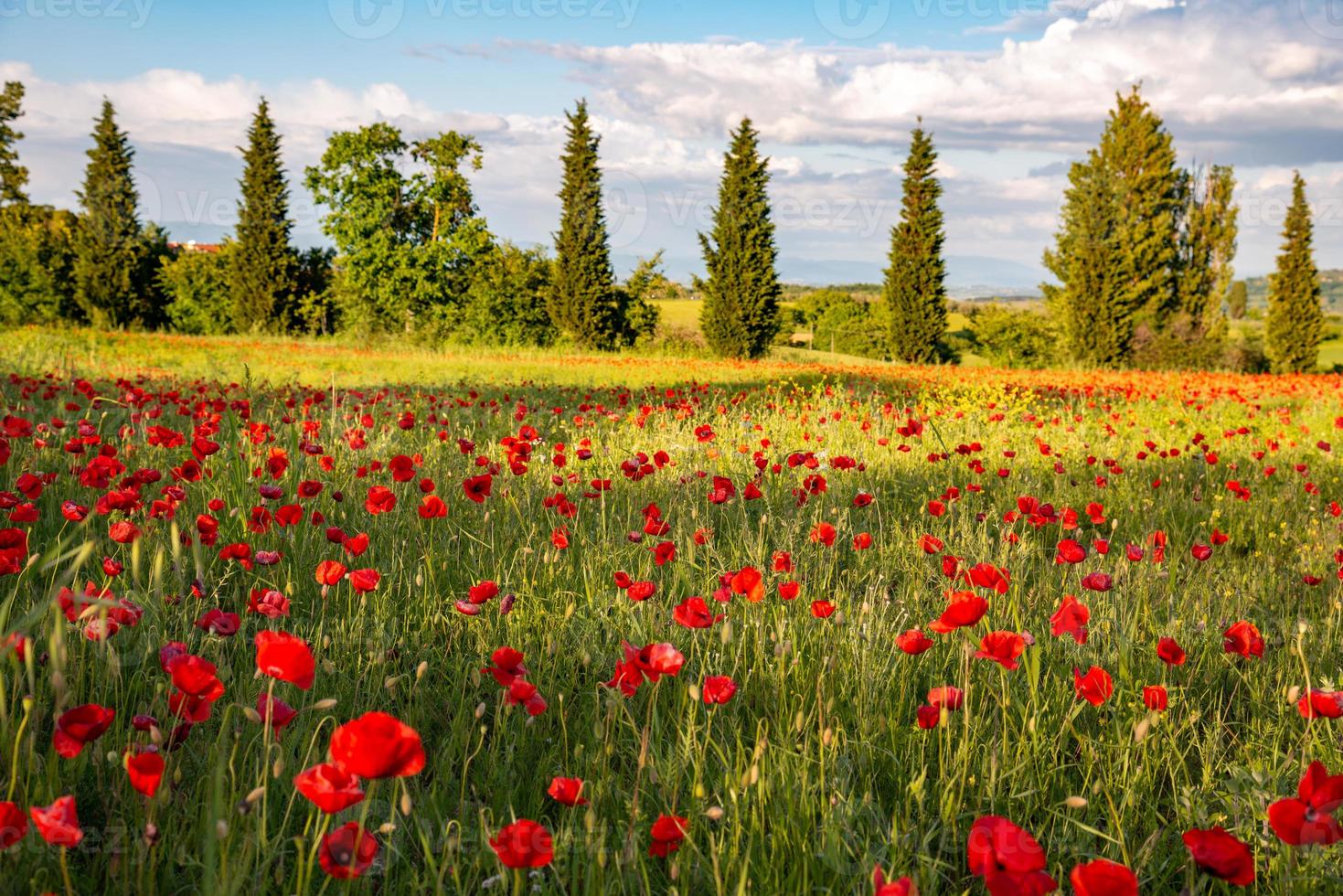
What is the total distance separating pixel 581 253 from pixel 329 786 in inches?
1037

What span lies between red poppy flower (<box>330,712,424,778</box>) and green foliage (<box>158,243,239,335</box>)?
34.0 meters

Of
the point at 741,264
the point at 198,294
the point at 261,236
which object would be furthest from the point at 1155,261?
the point at 198,294

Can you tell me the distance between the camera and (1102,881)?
81cm

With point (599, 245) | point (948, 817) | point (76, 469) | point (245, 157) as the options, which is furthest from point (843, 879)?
point (245, 157)

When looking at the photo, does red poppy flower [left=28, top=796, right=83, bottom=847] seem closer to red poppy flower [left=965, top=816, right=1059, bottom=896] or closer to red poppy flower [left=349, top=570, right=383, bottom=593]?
red poppy flower [left=349, top=570, right=383, bottom=593]

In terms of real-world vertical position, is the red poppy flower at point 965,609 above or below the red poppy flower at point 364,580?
above

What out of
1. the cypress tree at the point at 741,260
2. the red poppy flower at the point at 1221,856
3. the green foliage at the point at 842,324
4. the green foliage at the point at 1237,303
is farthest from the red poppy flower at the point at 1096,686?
the green foliage at the point at 1237,303

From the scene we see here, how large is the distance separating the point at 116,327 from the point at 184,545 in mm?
31971

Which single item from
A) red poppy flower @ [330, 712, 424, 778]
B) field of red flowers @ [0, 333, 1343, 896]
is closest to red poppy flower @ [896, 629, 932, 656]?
field of red flowers @ [0, 333, 1343, 896]

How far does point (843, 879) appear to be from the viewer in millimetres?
1439

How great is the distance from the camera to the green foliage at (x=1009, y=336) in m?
39.3

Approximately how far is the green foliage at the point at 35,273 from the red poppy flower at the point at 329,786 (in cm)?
3512

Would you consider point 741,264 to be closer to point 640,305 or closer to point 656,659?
point 640,305

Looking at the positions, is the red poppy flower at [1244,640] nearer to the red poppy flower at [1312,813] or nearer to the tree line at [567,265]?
the red poppy flower at [1312,813]
